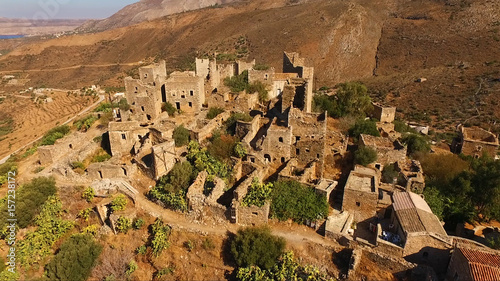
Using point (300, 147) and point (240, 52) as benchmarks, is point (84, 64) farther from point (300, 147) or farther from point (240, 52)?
point (300, 147)

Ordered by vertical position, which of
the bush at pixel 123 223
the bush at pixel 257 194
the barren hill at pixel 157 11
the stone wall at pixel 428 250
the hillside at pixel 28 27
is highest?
the barren hill at pixel 157 11

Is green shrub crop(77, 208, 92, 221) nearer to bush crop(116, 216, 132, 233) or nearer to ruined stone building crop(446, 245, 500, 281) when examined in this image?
bush crop(116, 216, 132, 233)

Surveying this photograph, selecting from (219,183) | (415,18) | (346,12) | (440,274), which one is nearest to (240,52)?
(346,12)

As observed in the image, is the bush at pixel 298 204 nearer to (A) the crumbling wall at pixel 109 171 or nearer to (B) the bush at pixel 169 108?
(A) the crumbling wall at pixel 109 171

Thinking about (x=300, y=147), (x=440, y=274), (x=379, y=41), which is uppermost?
(x=379, y=41)

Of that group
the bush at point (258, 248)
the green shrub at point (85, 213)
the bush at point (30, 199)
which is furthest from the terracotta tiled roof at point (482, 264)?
the bush at point (30, 199)
